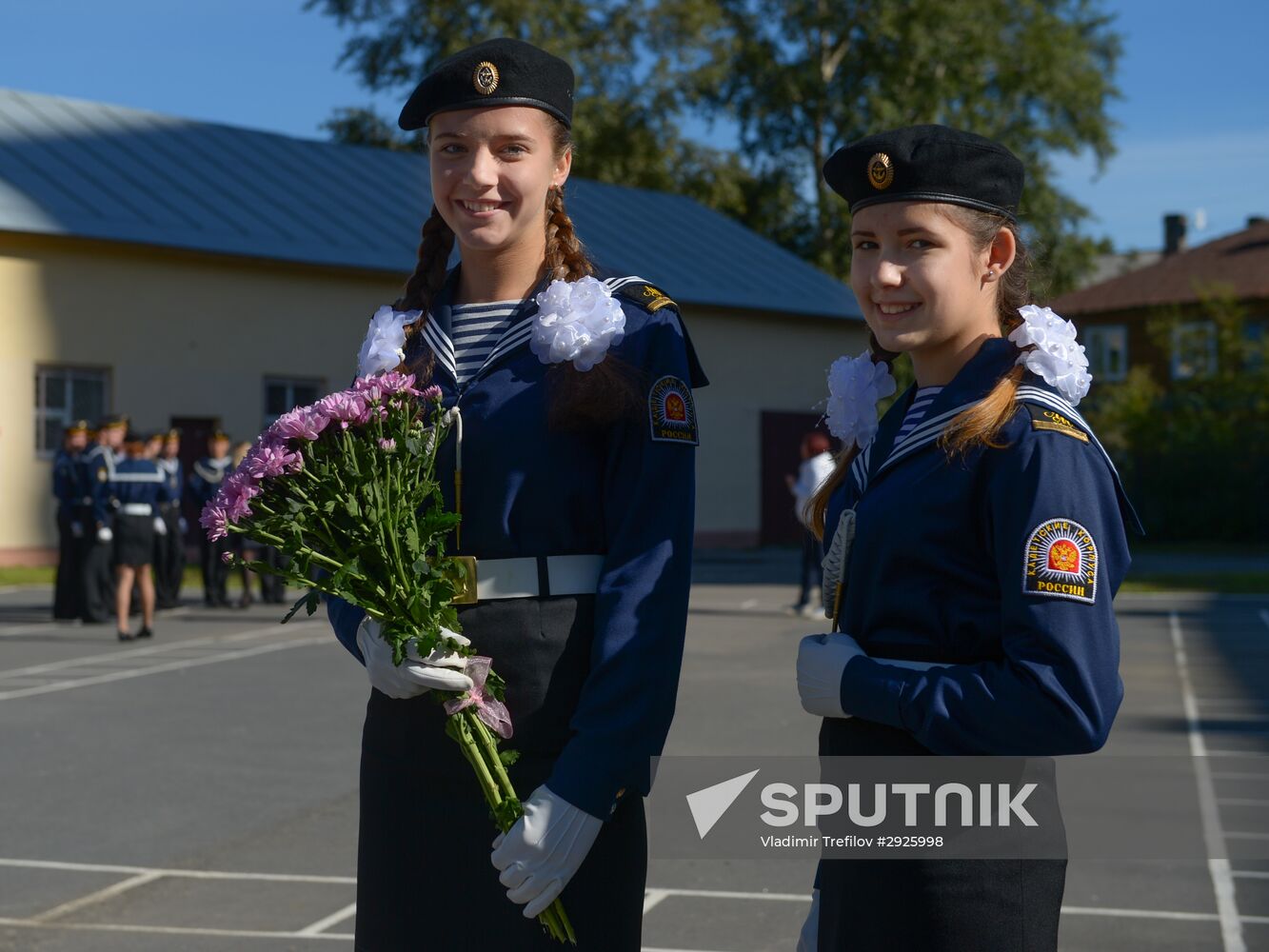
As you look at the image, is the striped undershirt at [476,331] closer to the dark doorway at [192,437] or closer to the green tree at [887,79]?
the dark doorway at [192,437]

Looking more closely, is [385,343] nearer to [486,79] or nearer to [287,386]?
[486,79]

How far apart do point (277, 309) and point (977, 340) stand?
26.6m

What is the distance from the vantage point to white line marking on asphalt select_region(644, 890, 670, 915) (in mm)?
5953

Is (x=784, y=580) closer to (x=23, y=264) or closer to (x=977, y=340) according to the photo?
(x=23, y=264)

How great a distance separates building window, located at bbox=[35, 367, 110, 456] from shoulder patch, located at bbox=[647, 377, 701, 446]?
81.3 feet

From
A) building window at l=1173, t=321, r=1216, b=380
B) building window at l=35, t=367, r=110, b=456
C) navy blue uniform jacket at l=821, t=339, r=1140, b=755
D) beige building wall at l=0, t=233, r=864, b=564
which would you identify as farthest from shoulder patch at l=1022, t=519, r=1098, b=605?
building window at l=1173, t=321, r=1216, b=380

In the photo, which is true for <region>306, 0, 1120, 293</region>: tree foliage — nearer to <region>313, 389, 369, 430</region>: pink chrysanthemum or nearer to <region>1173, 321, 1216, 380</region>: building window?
<region>1173, 321, 1216, 380</region>: building window

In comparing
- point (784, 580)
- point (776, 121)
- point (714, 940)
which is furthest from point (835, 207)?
point (714, 940)

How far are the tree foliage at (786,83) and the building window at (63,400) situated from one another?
54.3 feet

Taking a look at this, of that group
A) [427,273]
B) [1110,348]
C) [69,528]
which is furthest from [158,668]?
[1110,348]

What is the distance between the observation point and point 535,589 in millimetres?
2713

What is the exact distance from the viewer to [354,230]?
98.0 feet

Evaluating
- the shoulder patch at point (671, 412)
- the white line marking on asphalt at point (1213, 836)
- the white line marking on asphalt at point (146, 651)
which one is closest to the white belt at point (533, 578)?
the shoulder patch at point (671, 412)

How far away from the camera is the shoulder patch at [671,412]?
271cm
